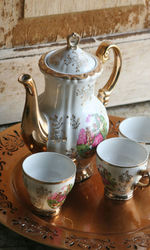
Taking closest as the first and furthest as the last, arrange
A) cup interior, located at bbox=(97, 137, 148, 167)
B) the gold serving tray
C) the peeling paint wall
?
the gold serving tray, cup interior, located at bbox=(97, 137, 148, 167), the peeling paint wall

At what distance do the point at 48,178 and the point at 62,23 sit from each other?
0.38 meters

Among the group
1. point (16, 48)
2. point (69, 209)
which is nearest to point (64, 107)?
point (69, 209)

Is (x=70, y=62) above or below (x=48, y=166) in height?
above

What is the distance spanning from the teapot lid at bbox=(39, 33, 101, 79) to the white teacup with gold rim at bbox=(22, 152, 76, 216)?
12 cm

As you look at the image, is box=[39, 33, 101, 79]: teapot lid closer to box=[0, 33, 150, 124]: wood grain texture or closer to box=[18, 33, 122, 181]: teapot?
box=[18, 33, 122, 181]: teapot

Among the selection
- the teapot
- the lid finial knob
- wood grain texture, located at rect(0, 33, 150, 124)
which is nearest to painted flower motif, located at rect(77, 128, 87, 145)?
the teapot

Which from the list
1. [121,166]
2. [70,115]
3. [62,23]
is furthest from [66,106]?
[62,23]

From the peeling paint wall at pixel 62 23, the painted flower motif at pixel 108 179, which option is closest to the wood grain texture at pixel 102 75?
the peeling paint wall at pixel 62 23

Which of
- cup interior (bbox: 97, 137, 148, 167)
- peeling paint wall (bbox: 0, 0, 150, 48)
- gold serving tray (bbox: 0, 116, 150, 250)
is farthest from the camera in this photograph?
peeling paint wall (bbox: 0, 0, 150, 48)

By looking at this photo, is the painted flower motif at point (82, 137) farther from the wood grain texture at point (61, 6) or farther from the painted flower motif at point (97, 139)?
the wood grain texture at point (61, 6)

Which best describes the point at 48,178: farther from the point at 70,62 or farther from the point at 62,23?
the point at 62,23

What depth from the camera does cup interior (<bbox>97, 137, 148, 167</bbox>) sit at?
2.29ft

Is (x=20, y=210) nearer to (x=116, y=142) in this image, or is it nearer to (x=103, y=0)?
(x=116, y=142)

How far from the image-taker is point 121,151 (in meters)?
0.71
